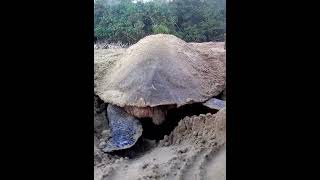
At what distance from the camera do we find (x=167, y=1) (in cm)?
1012

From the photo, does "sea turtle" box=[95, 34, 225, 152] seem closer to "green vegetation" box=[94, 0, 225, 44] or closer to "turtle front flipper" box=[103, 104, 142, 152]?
"turtle front flipper" box=[103, 104, 142, 152]

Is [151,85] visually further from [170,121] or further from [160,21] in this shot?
[160,21]

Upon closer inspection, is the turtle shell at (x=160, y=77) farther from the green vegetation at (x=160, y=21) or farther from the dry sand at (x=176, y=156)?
the green vegetation at (x=160, y=21)

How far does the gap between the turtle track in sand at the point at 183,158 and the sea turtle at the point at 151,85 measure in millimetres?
257

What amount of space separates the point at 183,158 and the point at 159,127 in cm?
77

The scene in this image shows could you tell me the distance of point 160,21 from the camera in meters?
8.43

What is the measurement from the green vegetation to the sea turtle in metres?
3.96

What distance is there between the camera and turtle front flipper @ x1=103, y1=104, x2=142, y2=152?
2773 millimetres

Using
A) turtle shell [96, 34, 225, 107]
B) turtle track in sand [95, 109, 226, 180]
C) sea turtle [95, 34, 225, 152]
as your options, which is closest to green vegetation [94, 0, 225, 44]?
turtle shell [96, 34, 225, 107]
